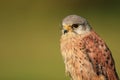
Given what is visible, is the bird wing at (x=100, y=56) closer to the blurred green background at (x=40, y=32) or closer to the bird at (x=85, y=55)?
the bird at (x=85, y=55)

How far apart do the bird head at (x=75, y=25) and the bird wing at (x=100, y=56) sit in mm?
166

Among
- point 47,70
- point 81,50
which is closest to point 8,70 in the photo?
point 47,70

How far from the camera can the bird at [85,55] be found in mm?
10406

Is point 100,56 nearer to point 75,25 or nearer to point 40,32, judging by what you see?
point 75,25

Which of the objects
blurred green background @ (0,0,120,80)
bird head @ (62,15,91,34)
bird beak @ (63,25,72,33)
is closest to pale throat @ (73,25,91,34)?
bird head @ (62,15,91,34)

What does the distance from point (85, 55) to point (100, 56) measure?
0.81 feet

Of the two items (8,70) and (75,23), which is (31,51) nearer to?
(8,70)

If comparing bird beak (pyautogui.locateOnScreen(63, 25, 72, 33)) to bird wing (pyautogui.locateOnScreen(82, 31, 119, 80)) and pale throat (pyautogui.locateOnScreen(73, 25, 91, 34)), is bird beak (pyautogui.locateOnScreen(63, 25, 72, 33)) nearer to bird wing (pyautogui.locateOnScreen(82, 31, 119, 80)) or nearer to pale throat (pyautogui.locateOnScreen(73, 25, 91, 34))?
pale throat (pyautogui.locateOnScreen(73, 25, 91, 34))

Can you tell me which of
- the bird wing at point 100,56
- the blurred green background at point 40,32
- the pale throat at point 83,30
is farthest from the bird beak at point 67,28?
the blurred green background at point 40,32

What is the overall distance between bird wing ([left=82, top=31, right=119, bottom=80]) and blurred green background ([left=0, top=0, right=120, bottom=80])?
7027mm

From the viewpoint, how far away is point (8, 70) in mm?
20141

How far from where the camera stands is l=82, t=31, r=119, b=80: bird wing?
408 inches

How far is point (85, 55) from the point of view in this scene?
10.5m

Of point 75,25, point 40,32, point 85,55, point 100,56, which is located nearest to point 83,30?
point 75,25
